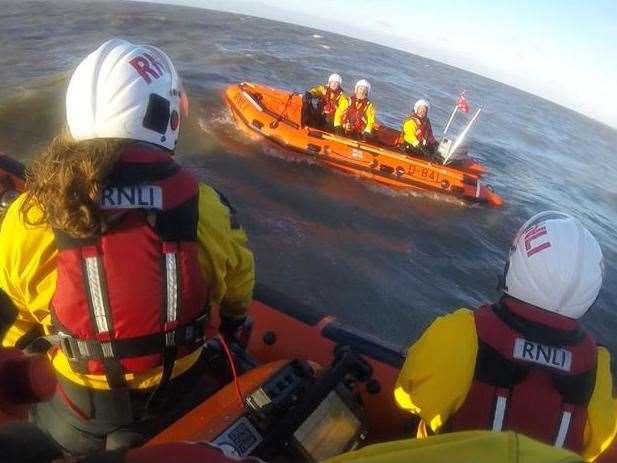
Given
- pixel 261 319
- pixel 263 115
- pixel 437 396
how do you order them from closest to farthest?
pixel 437 396, pixel 261 319, pixel 263 115

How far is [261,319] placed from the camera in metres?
2.95

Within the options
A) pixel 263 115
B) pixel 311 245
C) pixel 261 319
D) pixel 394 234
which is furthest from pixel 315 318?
pixel 263 115

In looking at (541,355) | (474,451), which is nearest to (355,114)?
(541,355)

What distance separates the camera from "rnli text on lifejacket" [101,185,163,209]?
52.5 inches

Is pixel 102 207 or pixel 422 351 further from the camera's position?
pixel 422 351

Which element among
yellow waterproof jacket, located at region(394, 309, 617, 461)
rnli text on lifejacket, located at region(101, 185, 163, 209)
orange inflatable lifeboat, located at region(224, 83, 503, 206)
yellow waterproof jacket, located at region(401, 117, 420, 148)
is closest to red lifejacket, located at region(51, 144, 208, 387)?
rnli text on lifejacket, located at region(101, 185, 163, 209)

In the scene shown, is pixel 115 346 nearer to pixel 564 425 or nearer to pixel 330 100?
pixel 564 425

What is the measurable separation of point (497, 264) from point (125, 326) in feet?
22.7

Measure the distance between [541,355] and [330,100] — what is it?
7.74m

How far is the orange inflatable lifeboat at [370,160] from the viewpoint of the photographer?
8.32m

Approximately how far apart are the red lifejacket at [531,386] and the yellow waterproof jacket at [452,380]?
45mm

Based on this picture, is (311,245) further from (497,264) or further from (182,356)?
(182,356)

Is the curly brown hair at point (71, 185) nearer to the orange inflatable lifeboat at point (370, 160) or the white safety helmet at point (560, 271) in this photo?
the white safety helmet at point (560, 271)

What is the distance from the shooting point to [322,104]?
8.98m
